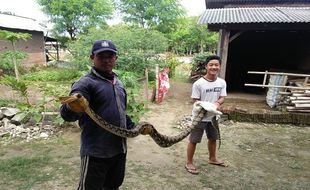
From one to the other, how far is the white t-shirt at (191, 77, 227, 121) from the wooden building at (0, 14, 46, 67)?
1569 cm

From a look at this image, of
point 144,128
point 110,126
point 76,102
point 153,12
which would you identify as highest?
point 153,12

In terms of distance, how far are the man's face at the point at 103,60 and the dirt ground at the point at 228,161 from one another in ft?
6.68

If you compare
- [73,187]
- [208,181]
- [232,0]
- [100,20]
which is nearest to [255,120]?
[208,181]

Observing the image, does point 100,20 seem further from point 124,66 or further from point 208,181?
point 208,181

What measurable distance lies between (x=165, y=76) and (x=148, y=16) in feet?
56.8

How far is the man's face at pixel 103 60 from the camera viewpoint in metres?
2.25

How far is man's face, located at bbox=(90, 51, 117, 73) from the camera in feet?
7.39

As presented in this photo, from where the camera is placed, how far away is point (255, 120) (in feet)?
22.7

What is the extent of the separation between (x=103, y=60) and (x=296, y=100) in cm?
617

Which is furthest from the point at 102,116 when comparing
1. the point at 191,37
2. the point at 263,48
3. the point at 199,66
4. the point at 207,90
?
the point at 191,37

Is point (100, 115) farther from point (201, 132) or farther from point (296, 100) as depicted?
point (296, 100)

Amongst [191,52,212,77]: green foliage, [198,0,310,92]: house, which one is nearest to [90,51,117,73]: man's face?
[198,0,310,92]: house

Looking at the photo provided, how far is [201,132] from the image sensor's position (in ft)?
13.1

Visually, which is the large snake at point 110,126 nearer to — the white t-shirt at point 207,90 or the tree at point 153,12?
the white t-shirt at point 207,90
